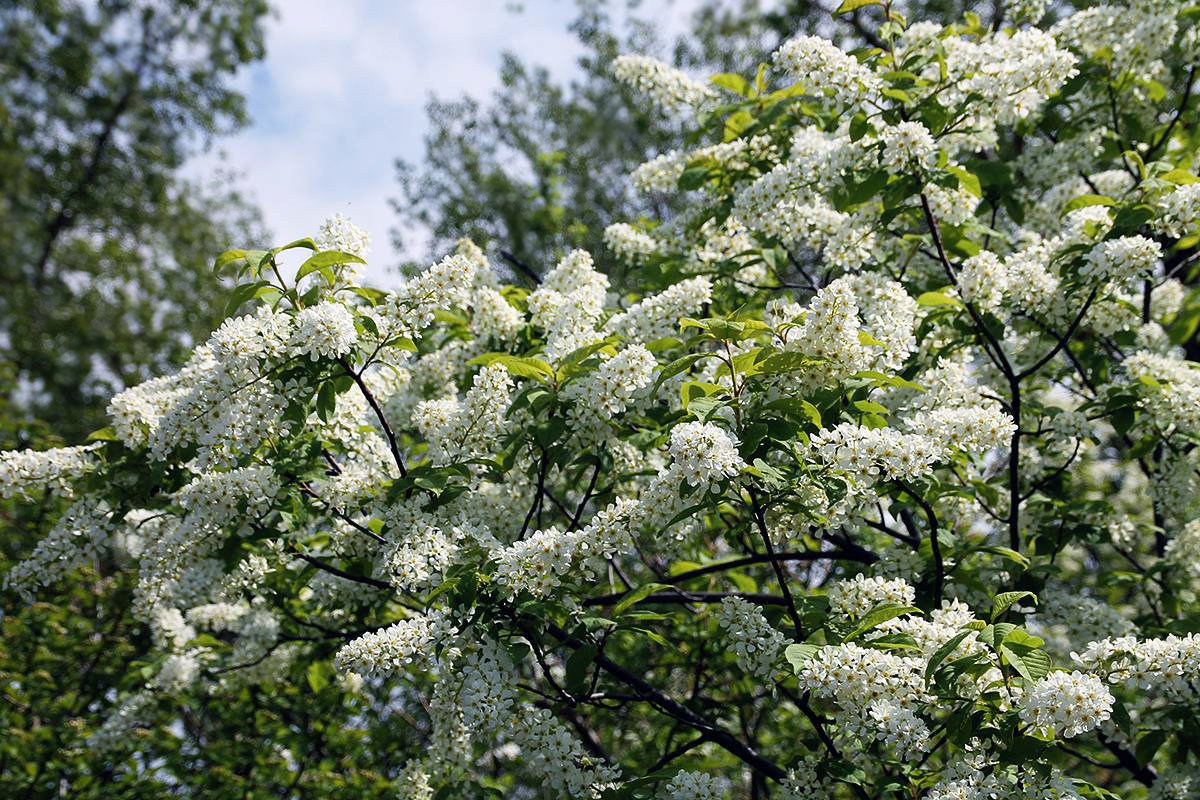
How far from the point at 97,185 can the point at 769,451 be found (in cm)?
2912

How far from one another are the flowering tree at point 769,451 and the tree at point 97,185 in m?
21.7

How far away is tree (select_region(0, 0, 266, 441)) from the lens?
25.5 metres

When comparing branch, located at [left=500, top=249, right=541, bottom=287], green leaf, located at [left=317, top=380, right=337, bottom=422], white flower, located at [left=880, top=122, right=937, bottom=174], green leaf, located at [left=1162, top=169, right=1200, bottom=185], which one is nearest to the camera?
green leaf, located at [left=317, top=380, right=337, bottom=422]

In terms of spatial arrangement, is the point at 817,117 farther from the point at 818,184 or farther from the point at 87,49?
the point at 87,49

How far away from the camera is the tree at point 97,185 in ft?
83.7

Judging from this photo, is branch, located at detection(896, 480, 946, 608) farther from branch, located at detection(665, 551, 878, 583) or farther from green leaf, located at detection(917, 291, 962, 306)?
green leaf, located at detection(917, 291, 962, 306)

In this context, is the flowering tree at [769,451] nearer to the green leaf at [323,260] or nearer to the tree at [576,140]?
the green leaf at [323,260]

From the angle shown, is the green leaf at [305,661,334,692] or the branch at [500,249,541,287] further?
the green leaf at [305,661,334,692]

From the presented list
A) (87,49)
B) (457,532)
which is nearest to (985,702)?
(457,532)

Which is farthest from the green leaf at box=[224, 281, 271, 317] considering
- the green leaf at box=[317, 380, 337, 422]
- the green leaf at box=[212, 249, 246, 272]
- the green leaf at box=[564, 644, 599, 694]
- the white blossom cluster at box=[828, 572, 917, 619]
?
the white blossom cluster at box=[828, 572, 917, 619]

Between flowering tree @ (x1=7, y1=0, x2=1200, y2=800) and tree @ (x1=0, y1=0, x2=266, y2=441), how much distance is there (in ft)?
71.3

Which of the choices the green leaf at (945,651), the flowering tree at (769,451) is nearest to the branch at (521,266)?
the flowering tree at (769,451)

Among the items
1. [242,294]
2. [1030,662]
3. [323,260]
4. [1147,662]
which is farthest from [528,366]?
[1147,662]

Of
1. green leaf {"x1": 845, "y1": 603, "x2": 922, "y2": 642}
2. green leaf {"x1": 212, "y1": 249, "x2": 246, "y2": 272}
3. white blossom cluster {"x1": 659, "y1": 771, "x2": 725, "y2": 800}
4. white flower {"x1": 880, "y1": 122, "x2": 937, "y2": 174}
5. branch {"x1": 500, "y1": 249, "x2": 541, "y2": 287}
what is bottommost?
white blossom cluster {"x1": 659, "y1": 771, "x2": 725, "y2": 800}
